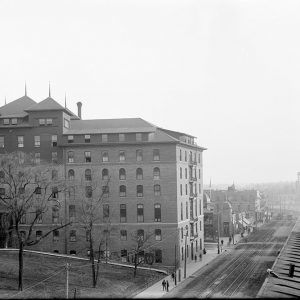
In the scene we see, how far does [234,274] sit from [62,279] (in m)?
23.4

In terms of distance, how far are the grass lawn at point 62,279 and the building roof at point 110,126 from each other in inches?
857

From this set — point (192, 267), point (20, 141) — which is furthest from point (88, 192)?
point (192, 267)

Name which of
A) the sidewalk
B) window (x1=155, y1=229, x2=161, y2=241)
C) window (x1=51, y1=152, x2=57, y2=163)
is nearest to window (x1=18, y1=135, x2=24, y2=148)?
window (x1=51, y1=152, x2=57, y2=163)

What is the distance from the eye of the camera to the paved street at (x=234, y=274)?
59381mm

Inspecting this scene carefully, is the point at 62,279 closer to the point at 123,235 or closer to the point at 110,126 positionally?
the point at 123,235

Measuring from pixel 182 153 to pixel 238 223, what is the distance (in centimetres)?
6199

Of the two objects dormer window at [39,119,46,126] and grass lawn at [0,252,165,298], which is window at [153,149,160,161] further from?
grass lawn at [0,252,165,298]

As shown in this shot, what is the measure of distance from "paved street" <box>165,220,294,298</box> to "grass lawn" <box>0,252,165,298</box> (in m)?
5.57

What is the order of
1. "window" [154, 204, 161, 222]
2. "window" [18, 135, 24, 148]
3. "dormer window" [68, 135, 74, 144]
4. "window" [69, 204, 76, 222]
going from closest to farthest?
"window" [154, 204, 161, 222] < "window" [69, 204, 76, 222] < "dormer window" [68, 135, 74, 144] < "window" [18, 135, 24, 148]

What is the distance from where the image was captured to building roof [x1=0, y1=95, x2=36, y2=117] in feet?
285

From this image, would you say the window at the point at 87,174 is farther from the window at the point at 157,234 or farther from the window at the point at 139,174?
the window at the point at 157,234

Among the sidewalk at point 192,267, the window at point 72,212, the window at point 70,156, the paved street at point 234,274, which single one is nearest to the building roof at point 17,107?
the window at point 70,156

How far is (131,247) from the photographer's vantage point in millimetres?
82312

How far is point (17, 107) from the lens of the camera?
89000mm
